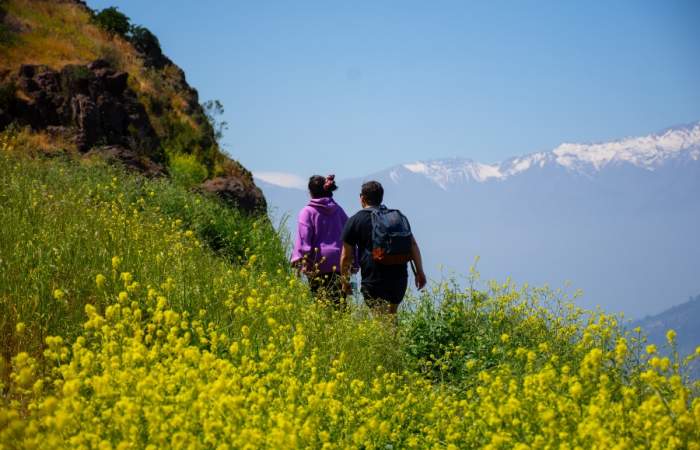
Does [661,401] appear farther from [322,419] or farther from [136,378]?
[136,378]

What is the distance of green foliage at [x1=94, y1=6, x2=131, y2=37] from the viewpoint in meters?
25.1

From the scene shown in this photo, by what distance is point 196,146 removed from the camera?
1936 cm

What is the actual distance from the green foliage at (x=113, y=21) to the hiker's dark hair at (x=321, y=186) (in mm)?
20285

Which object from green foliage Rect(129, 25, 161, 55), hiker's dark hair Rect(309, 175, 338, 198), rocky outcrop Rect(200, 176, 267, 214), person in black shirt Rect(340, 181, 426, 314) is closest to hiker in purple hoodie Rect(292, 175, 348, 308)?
hiker's dark hair Rect(309, 175, 338, 198)

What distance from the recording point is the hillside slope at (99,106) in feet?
50.1

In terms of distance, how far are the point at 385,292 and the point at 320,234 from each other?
1.23m

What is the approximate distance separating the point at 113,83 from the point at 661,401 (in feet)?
53.1

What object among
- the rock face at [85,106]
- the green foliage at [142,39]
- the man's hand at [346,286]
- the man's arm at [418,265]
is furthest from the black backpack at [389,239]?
the green foliage at [142,39]

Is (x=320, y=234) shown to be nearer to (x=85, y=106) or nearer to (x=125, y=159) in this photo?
Answer: (x=125, y=159)

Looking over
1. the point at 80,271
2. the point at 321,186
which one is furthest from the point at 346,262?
the point at 80,271

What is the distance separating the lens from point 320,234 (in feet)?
25.7

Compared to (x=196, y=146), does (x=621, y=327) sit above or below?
below

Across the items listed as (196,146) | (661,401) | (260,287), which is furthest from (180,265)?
(196,146)

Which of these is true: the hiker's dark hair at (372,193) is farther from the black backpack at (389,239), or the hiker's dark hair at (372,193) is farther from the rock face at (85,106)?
the rock face at (85,106)
